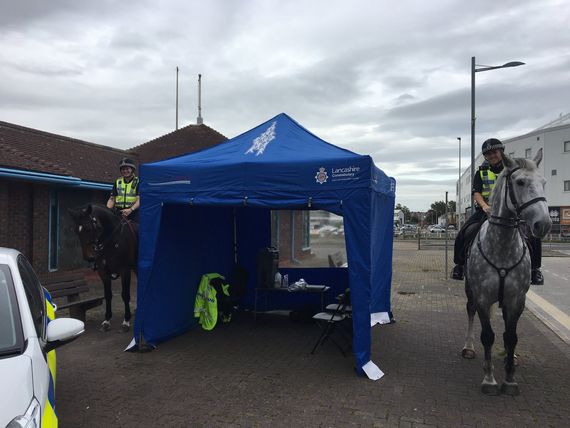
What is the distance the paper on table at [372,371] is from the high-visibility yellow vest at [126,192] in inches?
189

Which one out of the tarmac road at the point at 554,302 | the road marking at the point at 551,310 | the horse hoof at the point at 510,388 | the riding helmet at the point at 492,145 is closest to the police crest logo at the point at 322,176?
the riding helmet at the point at 492,145

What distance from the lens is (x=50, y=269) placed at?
12141 mm

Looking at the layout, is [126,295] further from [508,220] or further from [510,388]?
[508,220]

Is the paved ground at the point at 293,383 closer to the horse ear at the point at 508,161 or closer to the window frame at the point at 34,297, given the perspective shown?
the window frame at the point at 34,297

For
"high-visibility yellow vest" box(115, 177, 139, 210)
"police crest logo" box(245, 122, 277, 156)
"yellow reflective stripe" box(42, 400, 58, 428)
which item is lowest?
"yellow reflective stripe" box(42, 400, 58, 428)

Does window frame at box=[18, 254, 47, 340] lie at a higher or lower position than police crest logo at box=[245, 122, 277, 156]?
lower

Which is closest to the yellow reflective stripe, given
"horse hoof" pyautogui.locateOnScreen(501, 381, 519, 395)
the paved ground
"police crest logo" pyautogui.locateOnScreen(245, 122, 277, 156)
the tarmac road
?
the paved ground

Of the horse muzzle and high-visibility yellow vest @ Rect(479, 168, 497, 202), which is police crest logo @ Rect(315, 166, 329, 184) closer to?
high-visibility yellow vest @ Rect(479, 168, 497, 202)

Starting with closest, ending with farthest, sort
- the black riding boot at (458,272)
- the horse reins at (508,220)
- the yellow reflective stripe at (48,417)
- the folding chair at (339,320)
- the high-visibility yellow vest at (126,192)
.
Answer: the yellow reflective stripe at (48,417) → the horse reins at (508,220) → the black riding boot at (458,272) → the folding chair at (339,320) → the high-visibility yellow vest at (126,192)

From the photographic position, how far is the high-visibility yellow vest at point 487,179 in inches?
226

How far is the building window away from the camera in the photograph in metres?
12.2

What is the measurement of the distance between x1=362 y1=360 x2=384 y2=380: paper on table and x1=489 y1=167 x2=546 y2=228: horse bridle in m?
2.19

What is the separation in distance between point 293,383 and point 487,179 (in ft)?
11.5

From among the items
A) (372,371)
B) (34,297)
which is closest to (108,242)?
Result: (34,297)
